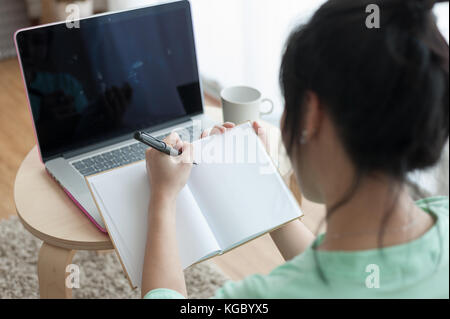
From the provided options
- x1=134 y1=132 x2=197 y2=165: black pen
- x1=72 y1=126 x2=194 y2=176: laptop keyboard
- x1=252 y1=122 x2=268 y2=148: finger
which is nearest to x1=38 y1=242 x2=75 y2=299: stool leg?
x1=72 y1=126 x2=194 y2=176: laptop keyboard

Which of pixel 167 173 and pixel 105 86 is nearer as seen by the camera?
pixel 167 173

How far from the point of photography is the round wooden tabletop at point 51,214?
36.2 inches

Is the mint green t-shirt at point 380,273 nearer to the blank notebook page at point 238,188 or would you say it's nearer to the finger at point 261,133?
the blank notebook page at point 238,188

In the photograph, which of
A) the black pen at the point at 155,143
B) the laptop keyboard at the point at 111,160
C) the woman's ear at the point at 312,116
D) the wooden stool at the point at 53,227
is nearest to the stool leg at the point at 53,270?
the wooden stool at the point at 53,227

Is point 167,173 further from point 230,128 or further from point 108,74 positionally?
point 108,74

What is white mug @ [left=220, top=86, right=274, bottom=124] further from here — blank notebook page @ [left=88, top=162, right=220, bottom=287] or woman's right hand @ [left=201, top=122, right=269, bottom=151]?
blank notebook page @ [left=88, top=162, right=220, bottom=287]

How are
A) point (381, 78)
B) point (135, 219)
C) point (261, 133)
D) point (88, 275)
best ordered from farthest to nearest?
point (88, 275) → point (261, 133) → point (135, 219) → point (381, 78)

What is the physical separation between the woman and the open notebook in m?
0.19

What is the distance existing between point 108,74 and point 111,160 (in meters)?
0.18

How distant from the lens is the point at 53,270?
983 millimetres

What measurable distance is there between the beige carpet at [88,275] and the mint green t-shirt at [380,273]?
35.8 inches

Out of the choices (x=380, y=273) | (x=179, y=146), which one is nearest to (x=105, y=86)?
(x=179, y=146)
